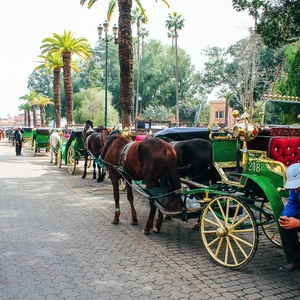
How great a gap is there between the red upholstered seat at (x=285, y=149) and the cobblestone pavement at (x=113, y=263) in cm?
139

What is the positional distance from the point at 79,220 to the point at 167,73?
4792 centimetres

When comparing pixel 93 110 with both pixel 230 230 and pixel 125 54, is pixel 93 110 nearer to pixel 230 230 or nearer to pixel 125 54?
pixel 125 54

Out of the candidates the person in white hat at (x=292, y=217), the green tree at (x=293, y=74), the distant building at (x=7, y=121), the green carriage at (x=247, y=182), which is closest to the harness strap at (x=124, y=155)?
the green carriage at (x=247, y=182)

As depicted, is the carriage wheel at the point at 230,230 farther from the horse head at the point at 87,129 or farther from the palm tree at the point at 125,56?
the palm tree at the point at 125,56

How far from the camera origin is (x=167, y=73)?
5369cm

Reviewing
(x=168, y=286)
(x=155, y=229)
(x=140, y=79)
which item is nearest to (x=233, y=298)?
(x=168, y=286)

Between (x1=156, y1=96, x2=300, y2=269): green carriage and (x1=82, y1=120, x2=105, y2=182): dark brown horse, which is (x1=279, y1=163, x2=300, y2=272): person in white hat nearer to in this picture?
(x1=156, y1=96, x2=300, y2=269): green carriage

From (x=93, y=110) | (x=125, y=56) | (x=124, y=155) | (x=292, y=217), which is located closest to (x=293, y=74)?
(x=125, y=56)

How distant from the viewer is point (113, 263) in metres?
5.09

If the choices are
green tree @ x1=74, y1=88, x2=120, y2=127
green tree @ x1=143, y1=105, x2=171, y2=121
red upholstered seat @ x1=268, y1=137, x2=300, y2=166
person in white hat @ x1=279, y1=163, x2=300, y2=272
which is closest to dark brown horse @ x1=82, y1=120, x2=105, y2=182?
red upholstered seat @ x1=268, y1=137, x2=300, y2=166

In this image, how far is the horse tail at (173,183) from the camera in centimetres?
605

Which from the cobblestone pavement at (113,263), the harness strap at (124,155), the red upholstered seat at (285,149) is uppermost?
the red upholstered seat at (285,149)

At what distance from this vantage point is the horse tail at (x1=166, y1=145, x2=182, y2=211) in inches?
238

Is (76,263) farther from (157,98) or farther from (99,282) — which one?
(157,98)
